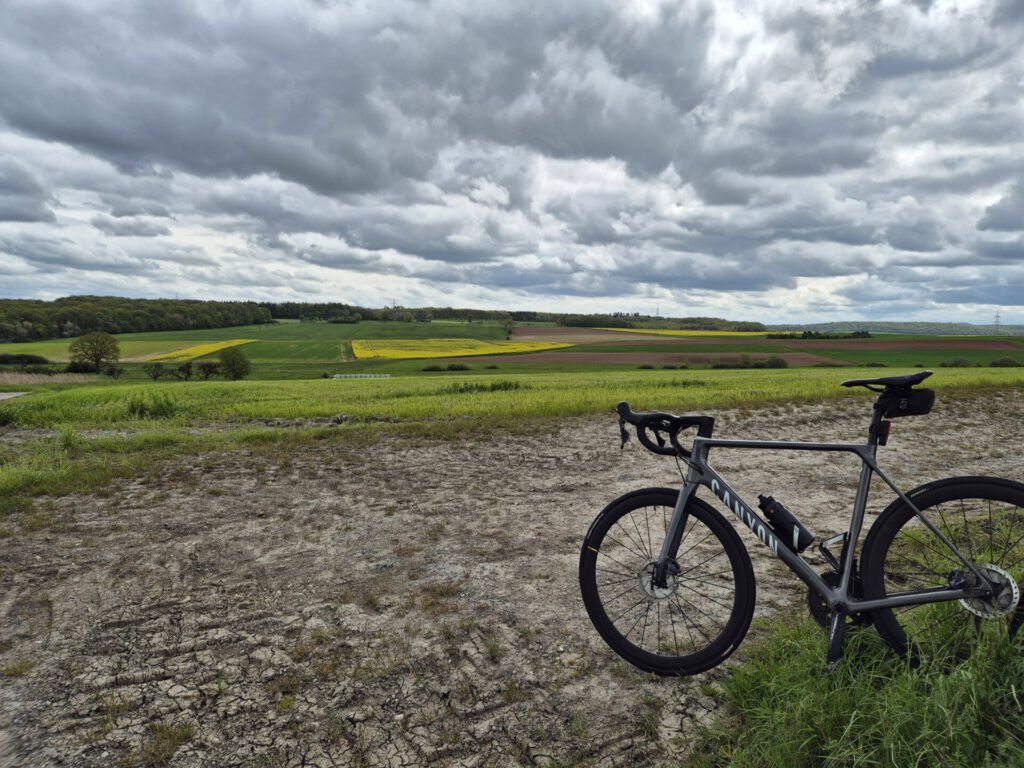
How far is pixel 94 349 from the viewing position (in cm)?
5744

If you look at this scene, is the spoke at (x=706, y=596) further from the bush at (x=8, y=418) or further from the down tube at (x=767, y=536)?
the bush at (x=8, y=418)

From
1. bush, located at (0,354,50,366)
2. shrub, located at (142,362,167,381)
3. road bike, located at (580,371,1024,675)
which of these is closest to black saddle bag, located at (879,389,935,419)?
road bike, located at (580,371,1024,675)

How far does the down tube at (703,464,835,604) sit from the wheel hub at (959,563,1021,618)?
652 millimetres

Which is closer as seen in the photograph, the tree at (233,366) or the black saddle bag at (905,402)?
the black saddle bag at (905,402)

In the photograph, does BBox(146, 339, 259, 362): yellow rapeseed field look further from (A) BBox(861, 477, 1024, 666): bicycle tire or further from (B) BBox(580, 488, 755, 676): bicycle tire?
(A) BBox(861, 477, 1024, 666): bicycle tire

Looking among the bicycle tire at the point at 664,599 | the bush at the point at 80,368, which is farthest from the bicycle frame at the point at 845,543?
the bush at the point at 80,368

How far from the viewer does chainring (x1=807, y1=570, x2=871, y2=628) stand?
2.98m

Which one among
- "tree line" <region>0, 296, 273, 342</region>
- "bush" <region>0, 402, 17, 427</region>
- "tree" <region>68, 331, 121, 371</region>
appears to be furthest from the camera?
"tree line" <region>0, 296, 273, 342</region>

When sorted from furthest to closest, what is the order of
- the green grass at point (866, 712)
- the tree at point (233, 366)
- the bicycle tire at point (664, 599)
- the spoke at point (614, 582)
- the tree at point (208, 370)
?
Answer: 1. the tree at point (233, 366)
2. the tree at point (208, 370)
3. the spoke at point (614, 582)
4. the bicycle tire at point (664, 599)
5. the green grass at point (866, 712)

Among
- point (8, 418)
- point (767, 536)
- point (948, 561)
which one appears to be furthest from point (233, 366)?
point (948, 561)

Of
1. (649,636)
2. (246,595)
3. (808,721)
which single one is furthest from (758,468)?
(246,595)

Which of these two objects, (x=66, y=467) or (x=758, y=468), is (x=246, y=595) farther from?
(x=758, y=468)

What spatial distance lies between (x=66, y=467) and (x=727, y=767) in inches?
386

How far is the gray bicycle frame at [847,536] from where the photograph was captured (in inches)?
111
